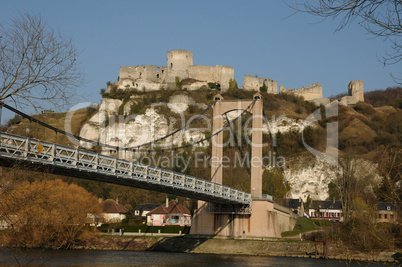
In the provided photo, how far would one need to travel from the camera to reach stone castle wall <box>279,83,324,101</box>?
276ft

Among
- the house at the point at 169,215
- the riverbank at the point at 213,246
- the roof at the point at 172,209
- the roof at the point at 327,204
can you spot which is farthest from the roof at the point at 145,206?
the roof at the point at 327,204

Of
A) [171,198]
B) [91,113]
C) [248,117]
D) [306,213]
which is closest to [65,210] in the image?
[171,198]

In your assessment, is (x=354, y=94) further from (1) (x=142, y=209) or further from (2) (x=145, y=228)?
(2) (x=145, y=228)

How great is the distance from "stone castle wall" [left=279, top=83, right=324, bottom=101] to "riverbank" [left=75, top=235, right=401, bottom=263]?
54.9 metres

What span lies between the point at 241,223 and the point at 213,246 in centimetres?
235

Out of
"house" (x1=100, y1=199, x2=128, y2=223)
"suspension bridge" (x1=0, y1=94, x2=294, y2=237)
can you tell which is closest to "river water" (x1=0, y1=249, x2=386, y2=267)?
"suspension bridge" (x1=0, y1=94, x2=294, y2=237)

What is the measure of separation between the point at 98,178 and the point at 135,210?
3038 centimetres

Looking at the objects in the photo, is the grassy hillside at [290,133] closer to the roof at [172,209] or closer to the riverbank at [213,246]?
the roof at [172,209]

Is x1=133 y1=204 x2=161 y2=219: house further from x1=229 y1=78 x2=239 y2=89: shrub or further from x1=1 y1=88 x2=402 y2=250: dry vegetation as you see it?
x1=229 y1=78 x2=239 y2=89: shrub

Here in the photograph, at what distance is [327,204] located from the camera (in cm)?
5153

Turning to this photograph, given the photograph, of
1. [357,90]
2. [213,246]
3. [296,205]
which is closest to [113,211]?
[213,246]

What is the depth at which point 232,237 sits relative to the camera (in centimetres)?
3164

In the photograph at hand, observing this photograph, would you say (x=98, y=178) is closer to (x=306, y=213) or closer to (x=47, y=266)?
(x=47, y=266)

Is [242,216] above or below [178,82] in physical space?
below
